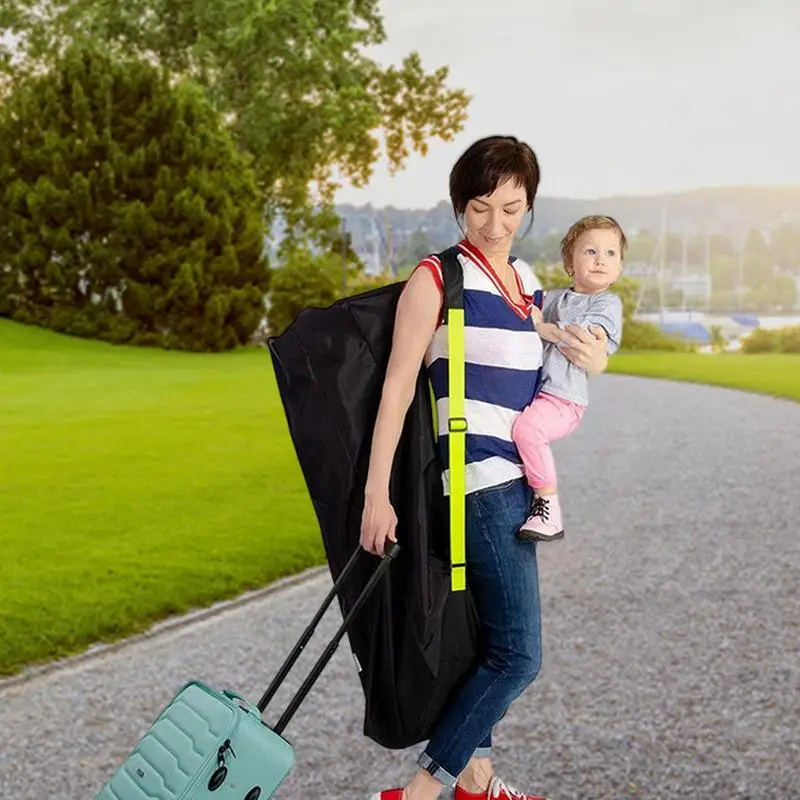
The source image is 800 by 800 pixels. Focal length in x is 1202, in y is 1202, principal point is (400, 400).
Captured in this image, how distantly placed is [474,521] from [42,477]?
1011cm

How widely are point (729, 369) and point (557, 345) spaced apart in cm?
2755

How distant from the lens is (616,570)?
7797 mm

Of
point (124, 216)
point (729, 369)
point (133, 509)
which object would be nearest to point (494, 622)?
point (133, 509)

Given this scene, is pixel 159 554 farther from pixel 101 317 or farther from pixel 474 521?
Result: pixel 101 317

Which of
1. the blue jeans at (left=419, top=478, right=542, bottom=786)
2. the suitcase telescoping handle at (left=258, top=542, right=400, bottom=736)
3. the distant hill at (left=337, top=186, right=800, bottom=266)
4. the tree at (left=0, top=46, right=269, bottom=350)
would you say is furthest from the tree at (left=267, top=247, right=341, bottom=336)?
the suitcase telescoping handle at (left=258, top=542, right=400, bottom=736)

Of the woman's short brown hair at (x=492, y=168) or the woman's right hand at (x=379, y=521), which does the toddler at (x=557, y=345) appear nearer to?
the woman's short brown hair at (x=492, y=168)

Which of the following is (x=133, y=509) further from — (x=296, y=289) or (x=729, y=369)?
(x=296, y=289)

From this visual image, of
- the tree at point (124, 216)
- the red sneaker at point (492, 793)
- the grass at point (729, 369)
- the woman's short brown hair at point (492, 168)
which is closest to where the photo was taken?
the woman's short brown hair at point (492, 168)

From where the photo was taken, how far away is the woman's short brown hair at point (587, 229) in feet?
8.90

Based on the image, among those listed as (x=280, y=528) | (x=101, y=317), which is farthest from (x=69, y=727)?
(x=101, y=317)

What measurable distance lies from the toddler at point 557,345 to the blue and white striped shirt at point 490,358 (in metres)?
0.03

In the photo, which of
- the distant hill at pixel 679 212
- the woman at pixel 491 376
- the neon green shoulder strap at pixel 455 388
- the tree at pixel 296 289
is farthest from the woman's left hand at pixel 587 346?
the distant hill at pixel 679 212

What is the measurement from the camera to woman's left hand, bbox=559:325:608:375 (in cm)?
274

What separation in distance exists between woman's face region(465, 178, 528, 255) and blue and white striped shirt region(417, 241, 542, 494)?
1.8 inches
